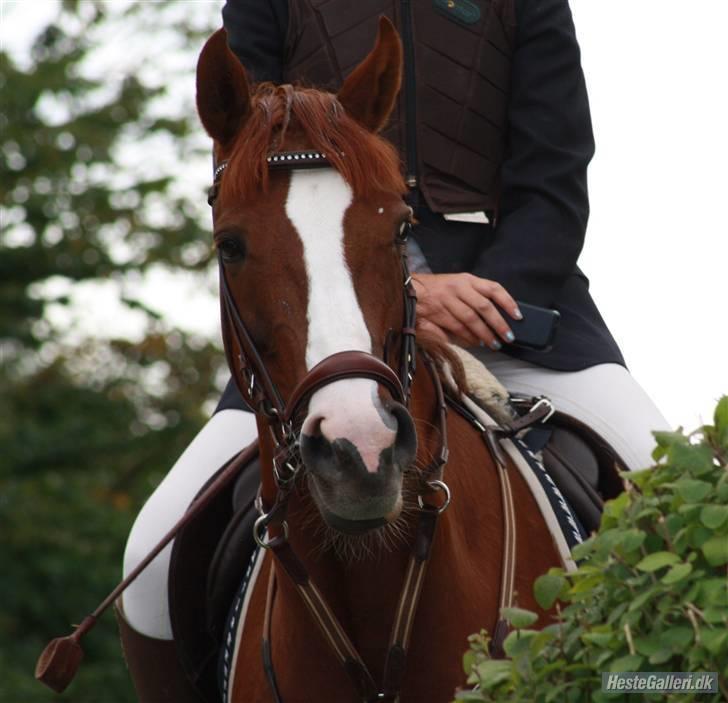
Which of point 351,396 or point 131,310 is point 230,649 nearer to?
point 351,396

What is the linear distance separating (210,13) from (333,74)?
16799 millimetres

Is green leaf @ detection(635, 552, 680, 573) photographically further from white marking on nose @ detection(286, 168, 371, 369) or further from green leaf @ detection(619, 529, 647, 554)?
white marking on nose @ detection(286, 168, 371, 369)

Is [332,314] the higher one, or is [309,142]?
[309,142]

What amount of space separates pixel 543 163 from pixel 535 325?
1.80 ft

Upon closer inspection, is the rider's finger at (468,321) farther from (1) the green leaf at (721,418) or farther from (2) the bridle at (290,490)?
(1) the green leaf at (721,418)

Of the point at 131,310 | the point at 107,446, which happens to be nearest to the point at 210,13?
the point at 131,310

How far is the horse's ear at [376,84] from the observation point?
145 inches

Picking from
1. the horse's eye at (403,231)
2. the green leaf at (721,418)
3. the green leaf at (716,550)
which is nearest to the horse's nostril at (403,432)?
the horse's eye at (403,231)

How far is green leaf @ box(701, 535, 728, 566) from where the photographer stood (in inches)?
93.2

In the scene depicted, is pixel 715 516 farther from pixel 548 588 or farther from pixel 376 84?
pixel 376 84

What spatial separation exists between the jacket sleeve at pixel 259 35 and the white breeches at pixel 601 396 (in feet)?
3.48

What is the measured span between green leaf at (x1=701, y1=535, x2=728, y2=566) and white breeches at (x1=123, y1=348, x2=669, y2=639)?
1956 millimetres

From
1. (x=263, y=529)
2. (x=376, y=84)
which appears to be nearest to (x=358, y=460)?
(x=263, y=529)

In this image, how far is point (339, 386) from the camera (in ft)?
10.2
